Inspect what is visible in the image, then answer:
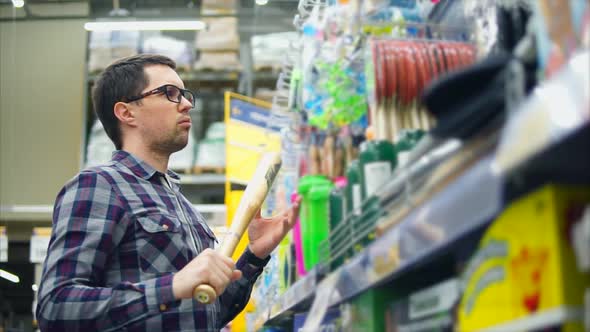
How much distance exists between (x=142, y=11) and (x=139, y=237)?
6475mm

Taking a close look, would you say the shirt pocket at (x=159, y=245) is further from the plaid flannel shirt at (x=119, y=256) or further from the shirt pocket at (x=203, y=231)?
the shirt pocket at (x=203, y=231)

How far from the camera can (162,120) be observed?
2.03 meters

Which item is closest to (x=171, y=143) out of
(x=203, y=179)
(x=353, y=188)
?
(x=353, y=188)

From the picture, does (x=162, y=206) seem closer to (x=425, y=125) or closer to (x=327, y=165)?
(x=327, y=165)

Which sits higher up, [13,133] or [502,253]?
[13,133]

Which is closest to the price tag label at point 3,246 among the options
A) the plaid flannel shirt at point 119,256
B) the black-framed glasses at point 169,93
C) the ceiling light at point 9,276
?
the ceiling light at point 9,276

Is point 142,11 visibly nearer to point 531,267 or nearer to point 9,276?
point 9,276

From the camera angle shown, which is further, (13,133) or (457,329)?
(13,133)

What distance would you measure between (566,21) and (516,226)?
0.24 metres

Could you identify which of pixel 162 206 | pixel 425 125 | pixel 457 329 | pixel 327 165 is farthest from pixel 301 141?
pixel 457 329

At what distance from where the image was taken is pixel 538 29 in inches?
36.0

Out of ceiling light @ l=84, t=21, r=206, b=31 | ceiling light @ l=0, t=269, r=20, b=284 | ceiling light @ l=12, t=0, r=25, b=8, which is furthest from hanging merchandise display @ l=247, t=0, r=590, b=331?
ceiling light @ l=0, t=269, r=20, b=284

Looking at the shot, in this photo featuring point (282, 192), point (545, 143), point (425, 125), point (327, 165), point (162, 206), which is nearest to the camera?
point (545, 143)

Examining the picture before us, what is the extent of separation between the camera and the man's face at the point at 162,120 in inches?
78.8
